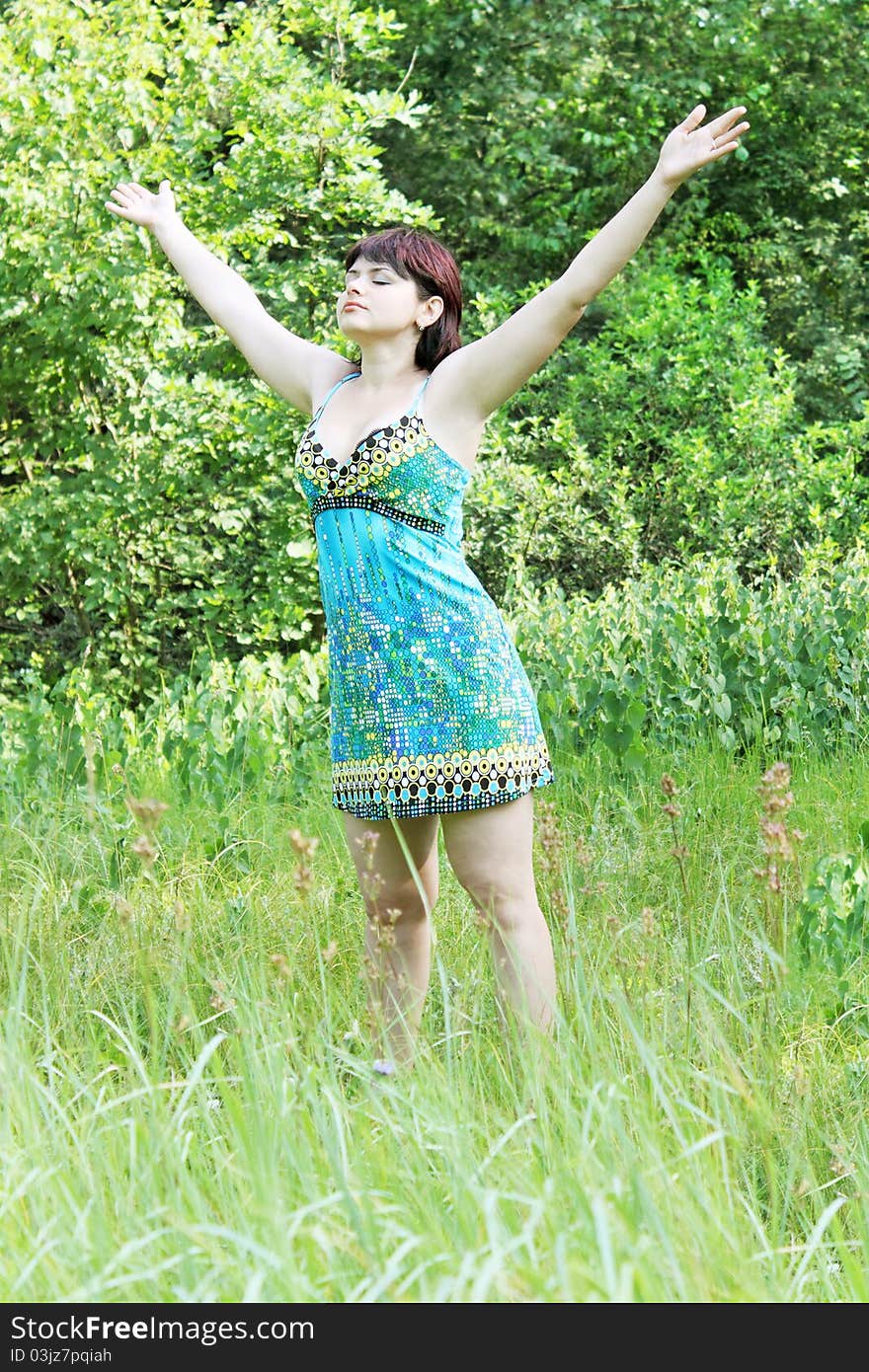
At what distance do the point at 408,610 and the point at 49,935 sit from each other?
1495mm

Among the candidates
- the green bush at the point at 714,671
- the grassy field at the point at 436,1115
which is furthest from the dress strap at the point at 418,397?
the green bush at the point at 714,671

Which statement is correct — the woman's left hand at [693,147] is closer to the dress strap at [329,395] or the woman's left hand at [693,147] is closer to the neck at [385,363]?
the neck at [385,363]

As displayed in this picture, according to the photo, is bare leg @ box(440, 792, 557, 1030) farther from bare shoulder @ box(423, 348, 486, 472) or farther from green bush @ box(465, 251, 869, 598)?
green bush @ box(465, 251, 869, 598)

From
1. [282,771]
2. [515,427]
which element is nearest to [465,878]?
[282,771]

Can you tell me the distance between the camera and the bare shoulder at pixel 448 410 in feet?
9.46

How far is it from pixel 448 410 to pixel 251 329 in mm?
612

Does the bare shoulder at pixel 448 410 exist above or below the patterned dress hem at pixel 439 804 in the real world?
above

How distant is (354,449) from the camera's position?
9.45ft

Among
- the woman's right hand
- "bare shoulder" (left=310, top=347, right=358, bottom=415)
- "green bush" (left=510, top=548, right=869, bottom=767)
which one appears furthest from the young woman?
"green bush" (left=510, top=548, right=869, bottom=767)

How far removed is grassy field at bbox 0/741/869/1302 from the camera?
187cm

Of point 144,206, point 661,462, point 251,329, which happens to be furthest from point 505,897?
point 661,462

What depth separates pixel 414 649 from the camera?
2.82m

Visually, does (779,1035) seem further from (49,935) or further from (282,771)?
(282,771)

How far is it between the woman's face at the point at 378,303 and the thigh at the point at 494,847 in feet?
3.13
